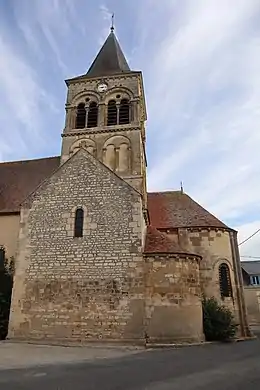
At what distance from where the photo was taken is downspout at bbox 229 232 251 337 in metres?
16.9

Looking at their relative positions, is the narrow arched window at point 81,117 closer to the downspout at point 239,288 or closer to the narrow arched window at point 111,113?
the narrow arched window at point 111,113

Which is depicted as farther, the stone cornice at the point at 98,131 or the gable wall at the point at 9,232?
the stone cornice at the point at 98,131

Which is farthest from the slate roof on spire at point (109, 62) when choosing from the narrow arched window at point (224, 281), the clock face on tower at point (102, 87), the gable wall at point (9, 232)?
the narrow arched window at point (224, 281)

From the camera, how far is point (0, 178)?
66.5ft

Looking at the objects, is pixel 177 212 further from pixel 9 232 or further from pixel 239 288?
pixel 9 232

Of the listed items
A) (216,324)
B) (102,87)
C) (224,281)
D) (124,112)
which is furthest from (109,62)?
(216,324)

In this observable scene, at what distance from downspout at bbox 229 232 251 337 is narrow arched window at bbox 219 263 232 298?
0.47 meters

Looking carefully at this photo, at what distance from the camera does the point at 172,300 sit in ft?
42.6

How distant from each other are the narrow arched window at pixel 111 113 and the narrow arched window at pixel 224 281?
10692 millimetres

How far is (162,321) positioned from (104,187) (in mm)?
6092

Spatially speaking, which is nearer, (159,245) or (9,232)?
(159,245)

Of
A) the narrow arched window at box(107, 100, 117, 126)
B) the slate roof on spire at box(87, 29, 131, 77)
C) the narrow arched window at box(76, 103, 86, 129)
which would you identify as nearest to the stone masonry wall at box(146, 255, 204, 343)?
the narrow arched window at box(107, 100, 117, 126)

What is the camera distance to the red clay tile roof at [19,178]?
17891mm

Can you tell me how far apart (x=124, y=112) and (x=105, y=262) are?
11033 millimetres
